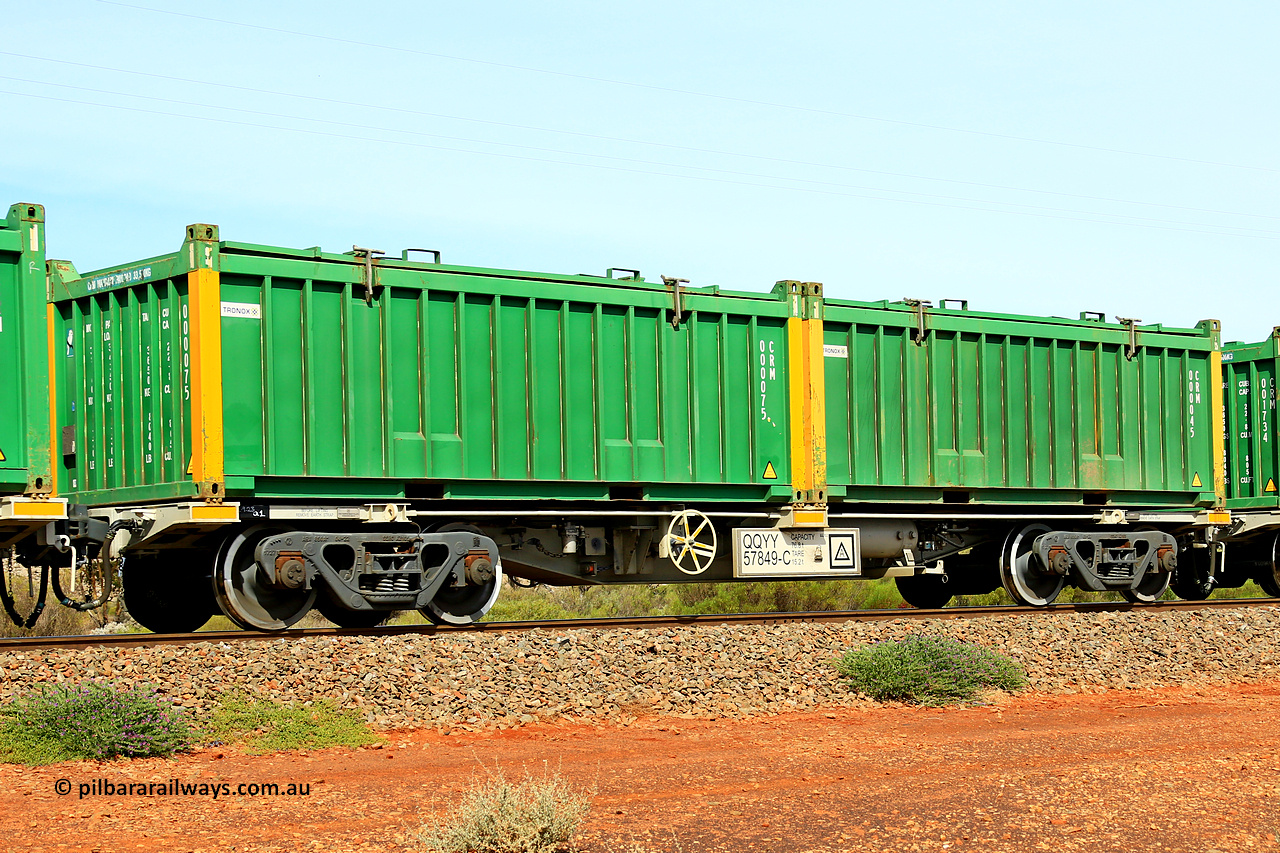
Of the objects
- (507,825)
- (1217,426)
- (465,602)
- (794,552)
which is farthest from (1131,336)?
(507,825)

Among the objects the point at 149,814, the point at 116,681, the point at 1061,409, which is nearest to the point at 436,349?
the point at 116,681

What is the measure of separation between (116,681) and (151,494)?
127 inches

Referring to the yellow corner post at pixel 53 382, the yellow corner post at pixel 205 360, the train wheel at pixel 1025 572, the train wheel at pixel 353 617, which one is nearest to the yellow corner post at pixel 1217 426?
the train wheel at pixel 1025 572

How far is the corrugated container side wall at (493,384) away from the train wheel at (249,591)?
1.67 feet

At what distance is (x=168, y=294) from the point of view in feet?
39.5

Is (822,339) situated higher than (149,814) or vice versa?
(822,339)

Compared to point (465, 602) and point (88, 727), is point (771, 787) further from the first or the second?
point (465, 602)

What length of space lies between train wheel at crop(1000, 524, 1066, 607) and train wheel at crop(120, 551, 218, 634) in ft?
29.9

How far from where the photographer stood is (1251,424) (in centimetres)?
1942

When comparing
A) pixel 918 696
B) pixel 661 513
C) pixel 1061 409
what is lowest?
pixel 918 696

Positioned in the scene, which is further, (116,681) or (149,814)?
(116,681)

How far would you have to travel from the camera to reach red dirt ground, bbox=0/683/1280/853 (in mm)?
6305

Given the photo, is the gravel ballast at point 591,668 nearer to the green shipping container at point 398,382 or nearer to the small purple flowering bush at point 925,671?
the small purple flowering bush at point 925,671

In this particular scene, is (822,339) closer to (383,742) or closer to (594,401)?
(594,401)
